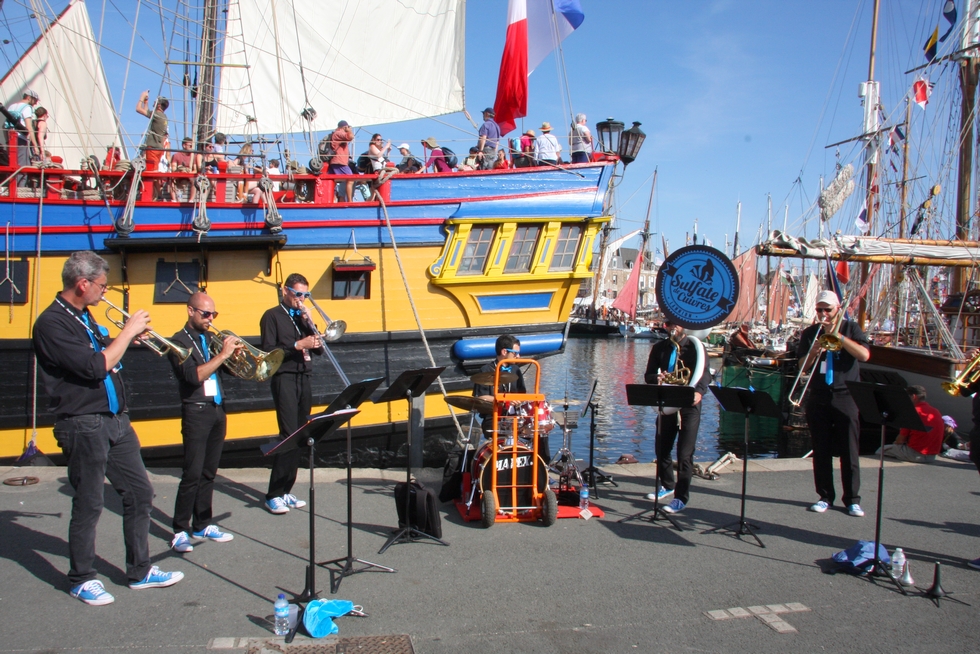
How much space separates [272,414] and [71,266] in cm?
575

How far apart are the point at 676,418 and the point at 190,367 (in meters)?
4.26

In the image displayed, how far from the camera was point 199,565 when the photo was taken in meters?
4.85

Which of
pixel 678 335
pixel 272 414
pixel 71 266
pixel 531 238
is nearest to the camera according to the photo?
pixel 71 266

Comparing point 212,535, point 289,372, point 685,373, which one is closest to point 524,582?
point 212,535

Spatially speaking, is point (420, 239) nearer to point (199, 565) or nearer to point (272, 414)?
point (272, 414)

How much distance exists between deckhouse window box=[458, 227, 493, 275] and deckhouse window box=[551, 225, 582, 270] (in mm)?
1082

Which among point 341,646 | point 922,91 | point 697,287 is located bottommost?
point 341,646

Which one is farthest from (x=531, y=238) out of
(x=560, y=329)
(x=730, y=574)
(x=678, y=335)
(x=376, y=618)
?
(x=376, y=618)

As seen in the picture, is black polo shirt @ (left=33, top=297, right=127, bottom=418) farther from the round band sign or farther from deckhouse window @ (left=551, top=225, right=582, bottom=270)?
deckhouse window @ (left=551, top=225, right=582, bottom=270)

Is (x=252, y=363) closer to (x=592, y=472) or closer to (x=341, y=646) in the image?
(x=341, y=646)

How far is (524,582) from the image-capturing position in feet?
15.4

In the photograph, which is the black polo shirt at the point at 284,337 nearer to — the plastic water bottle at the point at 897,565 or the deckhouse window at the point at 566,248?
the plastic water bottle at the point at 897,565

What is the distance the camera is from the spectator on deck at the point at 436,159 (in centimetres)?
1086

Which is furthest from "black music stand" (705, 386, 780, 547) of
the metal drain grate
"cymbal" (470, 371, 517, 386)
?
the metal drain grate
